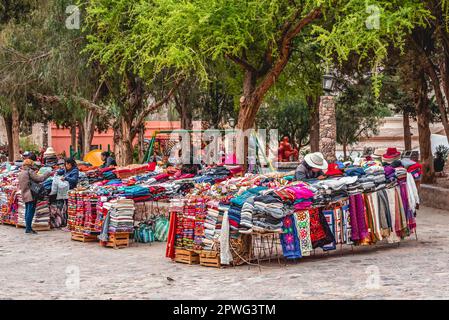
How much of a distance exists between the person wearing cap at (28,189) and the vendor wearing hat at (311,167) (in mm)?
7059

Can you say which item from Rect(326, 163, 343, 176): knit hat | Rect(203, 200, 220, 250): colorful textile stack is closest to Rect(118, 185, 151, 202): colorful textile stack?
Rect(203, 200, 220, 250): colorful textile stack

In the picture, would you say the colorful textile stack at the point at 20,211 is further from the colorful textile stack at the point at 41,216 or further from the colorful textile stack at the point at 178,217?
the colorful textile stack at the point at 178,217

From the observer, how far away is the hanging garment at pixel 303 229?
11.9 metres

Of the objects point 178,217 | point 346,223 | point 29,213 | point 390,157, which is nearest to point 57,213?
point 29,213

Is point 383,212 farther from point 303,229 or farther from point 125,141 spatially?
point 125,141

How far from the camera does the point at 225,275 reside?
37.4ft

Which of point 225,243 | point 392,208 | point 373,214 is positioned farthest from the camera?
point 392,208

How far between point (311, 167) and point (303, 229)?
6.84ft

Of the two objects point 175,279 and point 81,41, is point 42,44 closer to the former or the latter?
point 81,41

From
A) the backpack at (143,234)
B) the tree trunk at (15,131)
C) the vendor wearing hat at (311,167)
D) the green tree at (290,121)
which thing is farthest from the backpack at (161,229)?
the green tree at (290,121)

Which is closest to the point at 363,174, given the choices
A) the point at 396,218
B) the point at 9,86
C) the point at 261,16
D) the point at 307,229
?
the point at 396,218

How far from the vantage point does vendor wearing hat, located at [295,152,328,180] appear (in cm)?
1367

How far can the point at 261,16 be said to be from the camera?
61.1 feet
